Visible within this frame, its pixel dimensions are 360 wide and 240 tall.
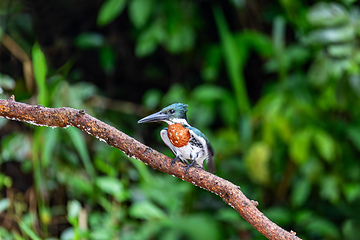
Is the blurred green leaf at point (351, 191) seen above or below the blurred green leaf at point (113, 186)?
above

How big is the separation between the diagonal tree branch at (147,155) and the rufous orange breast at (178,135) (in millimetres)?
38

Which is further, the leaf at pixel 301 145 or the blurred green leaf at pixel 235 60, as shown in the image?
the blurred green leaf at pixel 235 60

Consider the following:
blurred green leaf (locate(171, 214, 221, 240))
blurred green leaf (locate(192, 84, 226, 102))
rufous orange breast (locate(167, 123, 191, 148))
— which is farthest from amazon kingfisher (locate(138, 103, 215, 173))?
blurred green leaf (locate(192, 84, 226, 102))

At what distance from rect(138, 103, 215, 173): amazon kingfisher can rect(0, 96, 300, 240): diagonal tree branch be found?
0.02 meters

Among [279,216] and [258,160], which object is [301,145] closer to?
[258,160]

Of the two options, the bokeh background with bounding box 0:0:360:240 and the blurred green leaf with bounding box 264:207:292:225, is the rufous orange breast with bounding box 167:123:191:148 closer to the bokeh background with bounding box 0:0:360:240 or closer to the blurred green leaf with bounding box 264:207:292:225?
the bokeh background with bounding box 0:0:360:240

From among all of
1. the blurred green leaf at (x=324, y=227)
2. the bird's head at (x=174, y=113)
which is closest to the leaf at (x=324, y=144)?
the blurred green leaf at (x=324, y=227)

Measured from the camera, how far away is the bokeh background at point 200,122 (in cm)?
164

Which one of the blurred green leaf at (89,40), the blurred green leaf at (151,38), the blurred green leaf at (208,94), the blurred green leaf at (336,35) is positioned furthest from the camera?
the blurred green leaf at (89,40)

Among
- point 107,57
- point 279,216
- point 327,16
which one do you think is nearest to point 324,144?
point 279,216

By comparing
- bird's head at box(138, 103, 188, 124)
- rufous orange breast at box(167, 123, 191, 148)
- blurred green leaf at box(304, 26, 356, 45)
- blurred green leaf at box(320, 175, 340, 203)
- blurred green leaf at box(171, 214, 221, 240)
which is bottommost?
rufous orange breast at box(167, 123, 191, 148)

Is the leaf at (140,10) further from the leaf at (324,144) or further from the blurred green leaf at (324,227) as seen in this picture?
the blurred green leaf at (324,227)

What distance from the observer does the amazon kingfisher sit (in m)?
0.67

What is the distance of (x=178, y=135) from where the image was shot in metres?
0.69
